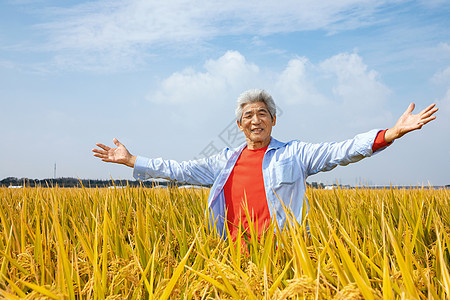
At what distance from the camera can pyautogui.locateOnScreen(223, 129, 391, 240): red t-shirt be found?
330 cm

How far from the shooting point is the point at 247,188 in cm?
340

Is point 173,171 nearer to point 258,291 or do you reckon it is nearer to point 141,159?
point 141,159

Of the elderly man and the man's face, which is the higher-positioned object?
the man's face

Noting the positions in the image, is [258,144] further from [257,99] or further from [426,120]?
[426,120]

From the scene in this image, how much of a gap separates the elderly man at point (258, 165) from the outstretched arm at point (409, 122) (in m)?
0.03

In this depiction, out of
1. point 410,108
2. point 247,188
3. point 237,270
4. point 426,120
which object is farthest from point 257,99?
point 237,270

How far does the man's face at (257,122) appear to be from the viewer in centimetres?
347

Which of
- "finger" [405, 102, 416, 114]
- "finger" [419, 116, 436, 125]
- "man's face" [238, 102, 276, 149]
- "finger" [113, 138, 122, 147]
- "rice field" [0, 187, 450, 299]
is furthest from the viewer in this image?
"finger" [113, 138, 122, 147]

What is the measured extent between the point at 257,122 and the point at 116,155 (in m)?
1.46

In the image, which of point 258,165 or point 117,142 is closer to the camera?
point 258,165

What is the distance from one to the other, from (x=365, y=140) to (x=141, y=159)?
2100 mm

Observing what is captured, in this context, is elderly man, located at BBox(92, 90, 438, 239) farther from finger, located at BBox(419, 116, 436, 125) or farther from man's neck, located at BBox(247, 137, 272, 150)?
finger, located at BBox(419, 116, 436, 125)

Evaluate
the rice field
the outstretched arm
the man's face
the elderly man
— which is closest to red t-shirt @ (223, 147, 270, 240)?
the elderly man

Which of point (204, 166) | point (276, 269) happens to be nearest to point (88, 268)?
point (276, 269)
